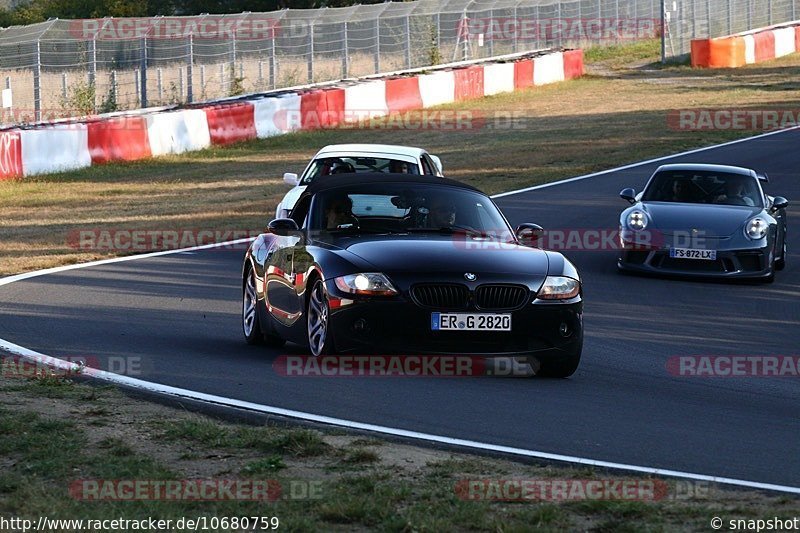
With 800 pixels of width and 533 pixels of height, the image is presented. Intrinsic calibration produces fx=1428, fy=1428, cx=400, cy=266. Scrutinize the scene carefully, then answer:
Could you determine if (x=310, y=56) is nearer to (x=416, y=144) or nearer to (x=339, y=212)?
(x=416, y=144)

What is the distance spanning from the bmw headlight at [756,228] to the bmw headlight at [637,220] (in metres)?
1.18

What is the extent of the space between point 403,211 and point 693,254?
662cm

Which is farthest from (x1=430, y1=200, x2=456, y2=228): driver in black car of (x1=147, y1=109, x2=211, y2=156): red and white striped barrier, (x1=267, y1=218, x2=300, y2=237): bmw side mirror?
(x1=147, y1=109, x2=211, y2=156): red and white striped barrier

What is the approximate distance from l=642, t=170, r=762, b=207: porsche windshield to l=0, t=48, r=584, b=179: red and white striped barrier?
1228 cm

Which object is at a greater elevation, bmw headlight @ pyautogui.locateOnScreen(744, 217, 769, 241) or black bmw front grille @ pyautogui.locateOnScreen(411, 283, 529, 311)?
black bmw front grille @ pyautogui.locateOnScreen(411, 283, 529, 311)

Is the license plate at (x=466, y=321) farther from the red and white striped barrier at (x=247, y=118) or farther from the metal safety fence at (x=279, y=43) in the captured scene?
the metal safety fence at (x=279, y=43)

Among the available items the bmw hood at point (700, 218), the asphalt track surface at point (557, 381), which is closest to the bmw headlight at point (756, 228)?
the bmw hood at point (700, 218)

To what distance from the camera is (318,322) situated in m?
10.0

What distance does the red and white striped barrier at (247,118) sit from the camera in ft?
85.9

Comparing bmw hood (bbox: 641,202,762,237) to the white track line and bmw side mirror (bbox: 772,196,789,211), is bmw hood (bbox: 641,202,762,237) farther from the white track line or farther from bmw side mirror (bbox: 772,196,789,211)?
the white track line

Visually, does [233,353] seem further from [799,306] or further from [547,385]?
[799,306]

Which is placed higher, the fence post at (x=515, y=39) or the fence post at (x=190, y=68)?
the fence post at (x=515, y=39)

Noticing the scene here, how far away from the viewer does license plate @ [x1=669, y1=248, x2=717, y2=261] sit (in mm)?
16406

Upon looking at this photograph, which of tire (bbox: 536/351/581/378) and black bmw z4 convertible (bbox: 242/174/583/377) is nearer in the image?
black bmw z4 convertible (bbox: 242/174/583/377)
